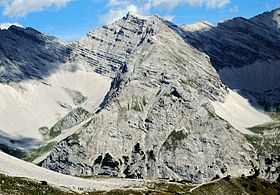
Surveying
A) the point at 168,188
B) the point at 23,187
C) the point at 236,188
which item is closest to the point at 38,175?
the point at 23,187

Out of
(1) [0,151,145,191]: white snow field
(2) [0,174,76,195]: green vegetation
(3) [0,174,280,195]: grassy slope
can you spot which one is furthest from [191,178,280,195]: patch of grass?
(2) [0,174,76,195]: green vegetation

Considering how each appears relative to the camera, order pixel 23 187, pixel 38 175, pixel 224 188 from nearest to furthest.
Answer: pixel 23 187, pixel 38 175, pixel 224 188

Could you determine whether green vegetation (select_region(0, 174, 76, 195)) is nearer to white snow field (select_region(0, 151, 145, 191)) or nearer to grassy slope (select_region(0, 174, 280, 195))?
grassy slope (select_region(0, 174, 280, 195))

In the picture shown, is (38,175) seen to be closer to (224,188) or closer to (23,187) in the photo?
(23,187)

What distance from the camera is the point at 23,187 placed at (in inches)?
3829

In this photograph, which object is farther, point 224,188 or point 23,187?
point 224,188

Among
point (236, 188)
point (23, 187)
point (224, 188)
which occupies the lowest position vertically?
point (23, 187)

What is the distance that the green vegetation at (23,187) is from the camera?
3612 inches

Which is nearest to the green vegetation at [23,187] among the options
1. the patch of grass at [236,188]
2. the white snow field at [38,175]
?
the white snow field at [38,175]

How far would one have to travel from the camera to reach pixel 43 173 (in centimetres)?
12975

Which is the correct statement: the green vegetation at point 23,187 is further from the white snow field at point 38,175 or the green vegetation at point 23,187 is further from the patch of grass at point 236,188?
the patch of grass at point 236,188

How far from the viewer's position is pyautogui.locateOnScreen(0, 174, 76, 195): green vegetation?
91750 mm

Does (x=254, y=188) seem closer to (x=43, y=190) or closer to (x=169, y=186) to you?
(x=169, y=186)

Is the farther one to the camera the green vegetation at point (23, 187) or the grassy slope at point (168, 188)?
the grassy slope at point (168, 188)
